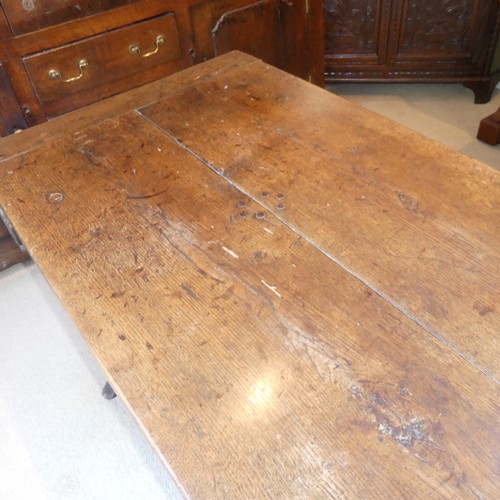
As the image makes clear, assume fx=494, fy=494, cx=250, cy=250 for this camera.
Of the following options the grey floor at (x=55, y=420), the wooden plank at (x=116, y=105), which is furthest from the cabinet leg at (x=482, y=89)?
the grey floor at (x=55, y=420)

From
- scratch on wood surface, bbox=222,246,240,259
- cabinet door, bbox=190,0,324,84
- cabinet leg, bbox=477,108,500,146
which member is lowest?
cabinet leg, bbox=477,108,500,146

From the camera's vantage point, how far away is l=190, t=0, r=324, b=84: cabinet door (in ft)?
5.56

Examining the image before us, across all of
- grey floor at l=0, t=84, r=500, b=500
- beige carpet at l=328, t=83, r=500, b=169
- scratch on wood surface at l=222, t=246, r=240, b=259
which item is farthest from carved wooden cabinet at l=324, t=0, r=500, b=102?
scratch on wood surface at l=222, t=246, r=240, b=259

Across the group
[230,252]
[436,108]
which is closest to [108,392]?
[230,252]

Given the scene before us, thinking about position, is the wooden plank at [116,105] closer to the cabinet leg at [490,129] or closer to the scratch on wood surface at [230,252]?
the scratch on wood surface at [230,252]

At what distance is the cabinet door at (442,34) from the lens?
6.77 ft

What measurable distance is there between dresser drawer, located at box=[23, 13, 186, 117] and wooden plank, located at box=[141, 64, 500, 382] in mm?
408

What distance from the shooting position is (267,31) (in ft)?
6.10

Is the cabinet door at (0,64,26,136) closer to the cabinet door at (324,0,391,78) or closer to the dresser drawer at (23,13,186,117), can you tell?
the dresser drawer at (23,13,186,117)

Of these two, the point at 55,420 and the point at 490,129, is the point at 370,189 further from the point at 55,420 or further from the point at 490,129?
the point at 490,129

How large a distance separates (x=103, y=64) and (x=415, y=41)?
143cm

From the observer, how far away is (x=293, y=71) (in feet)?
6.68

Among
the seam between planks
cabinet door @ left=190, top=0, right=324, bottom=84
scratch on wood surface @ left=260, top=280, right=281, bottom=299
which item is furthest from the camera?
cabinet door @ left=190, top=0, right=324, bottom=84

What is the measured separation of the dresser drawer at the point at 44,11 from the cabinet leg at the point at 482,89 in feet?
5.38
